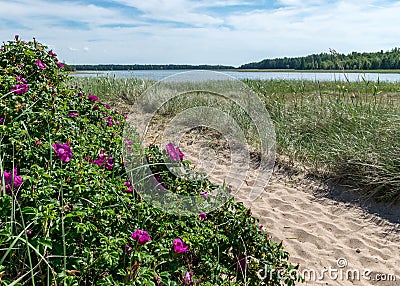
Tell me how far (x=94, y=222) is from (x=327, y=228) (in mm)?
2569

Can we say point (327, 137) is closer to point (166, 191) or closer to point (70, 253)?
point (166, 191)

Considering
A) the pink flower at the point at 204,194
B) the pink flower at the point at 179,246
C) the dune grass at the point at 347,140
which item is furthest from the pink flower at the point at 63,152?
the dune grass at the point at 347,140

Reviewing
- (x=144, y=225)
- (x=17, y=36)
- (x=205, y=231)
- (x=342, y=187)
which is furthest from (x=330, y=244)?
(x=17, y=36)

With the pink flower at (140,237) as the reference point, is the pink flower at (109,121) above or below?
above

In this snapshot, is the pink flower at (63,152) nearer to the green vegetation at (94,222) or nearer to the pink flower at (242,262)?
the green vegetation at (94,222)

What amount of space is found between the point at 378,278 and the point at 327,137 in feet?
8.60

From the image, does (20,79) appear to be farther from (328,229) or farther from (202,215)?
(328,229)

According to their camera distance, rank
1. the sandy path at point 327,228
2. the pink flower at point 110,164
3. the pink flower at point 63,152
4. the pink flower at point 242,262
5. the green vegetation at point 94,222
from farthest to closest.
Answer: the sandy path at point 327,228 < the pink flower at point 110,164 < the pink flower at point 242,262 < the pink flower at point 63,152 < the green vegetation at point 94,222

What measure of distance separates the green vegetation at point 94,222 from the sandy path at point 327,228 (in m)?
0.85

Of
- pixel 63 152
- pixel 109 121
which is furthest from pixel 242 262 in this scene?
pixel 109 121

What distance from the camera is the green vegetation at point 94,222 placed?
1.63 metres

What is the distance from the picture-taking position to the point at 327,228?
12.3 ft

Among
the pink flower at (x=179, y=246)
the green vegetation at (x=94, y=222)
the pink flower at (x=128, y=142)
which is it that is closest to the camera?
the green vegetation at (x=94, y=222)

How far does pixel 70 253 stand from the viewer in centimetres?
171
